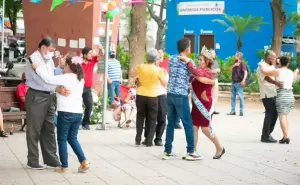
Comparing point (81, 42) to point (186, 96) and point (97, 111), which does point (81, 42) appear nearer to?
point (97, 111)

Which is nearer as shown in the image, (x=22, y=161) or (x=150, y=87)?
(x=22, y=161)

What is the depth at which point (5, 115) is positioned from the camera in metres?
13.6

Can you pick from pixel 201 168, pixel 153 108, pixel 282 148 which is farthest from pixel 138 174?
pixel 282 148

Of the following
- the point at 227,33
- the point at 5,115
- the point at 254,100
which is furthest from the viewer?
the point at 227,33

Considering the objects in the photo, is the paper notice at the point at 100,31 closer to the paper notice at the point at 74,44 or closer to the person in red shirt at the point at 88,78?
the paper notice at the point at 74,44

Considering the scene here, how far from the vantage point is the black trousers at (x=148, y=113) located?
40.9 feet

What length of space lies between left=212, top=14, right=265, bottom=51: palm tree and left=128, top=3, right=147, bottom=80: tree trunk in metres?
13.3

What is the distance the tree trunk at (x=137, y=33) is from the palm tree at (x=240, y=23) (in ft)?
43.5

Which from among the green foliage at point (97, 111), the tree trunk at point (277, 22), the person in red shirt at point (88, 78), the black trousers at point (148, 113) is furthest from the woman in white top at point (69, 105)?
the tree trunk at point (277, 22)

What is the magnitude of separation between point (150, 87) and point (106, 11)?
3.34 m

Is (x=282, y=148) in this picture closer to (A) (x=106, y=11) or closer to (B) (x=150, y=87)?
(B) (x=150, y=87)

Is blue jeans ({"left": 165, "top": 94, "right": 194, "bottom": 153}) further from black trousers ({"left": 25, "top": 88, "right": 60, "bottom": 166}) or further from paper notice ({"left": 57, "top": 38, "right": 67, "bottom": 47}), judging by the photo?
paper notice ({"left": 57, "top": 38, "right": 67, "bottom": 47})

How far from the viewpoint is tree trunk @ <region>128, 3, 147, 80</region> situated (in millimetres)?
23422

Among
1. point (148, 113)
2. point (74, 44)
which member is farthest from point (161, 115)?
point (74, 44)
